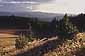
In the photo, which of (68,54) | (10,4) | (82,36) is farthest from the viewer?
(10,4)

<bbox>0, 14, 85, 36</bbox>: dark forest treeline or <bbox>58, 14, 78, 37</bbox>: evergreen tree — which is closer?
<bbox>58, 14, 78, 37</bbox>: evergreen tree

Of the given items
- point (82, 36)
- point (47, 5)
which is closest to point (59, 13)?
point (47, 5)

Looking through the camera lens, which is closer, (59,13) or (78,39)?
(78,39)

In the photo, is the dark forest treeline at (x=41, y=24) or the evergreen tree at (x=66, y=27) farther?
the dark forest treeline at (x=41, y=24)

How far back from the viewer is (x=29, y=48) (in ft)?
22.1

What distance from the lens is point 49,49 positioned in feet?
21.7

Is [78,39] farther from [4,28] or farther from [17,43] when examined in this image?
[4,28]


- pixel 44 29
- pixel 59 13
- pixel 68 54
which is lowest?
pixel 68 54

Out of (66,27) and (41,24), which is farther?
(41,24)

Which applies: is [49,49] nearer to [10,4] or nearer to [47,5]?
[47,5]

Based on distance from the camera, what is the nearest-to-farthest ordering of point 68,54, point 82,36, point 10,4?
point 68,54
point 82,36
point 10,4

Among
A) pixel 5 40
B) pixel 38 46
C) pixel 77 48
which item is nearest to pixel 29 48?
pixel 38 46

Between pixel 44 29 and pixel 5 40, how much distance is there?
1.22m

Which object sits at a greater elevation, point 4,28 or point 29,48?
point 4,28
